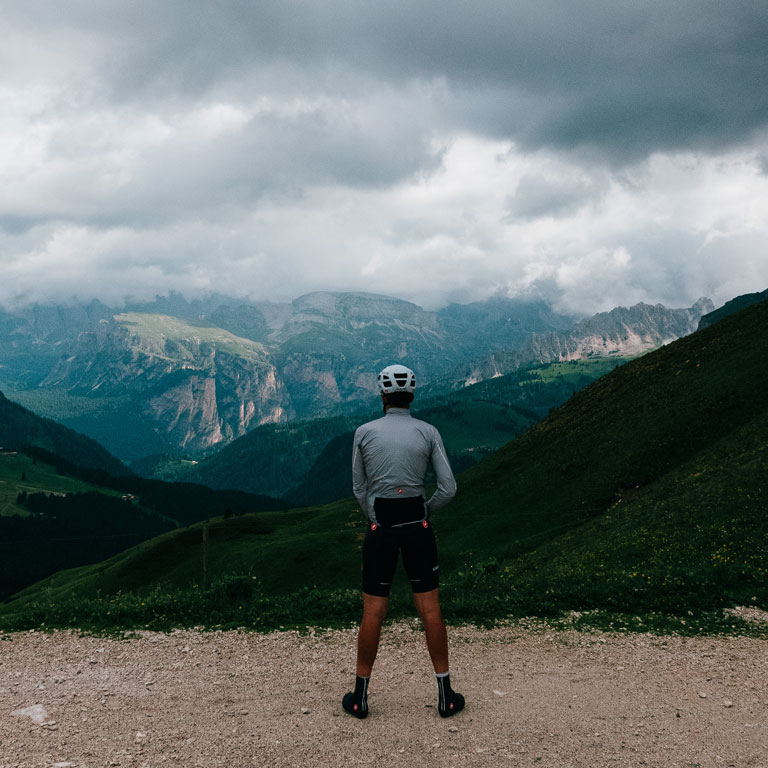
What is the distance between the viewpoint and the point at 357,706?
9.11 meters

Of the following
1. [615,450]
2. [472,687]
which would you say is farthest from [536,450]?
[472,687]

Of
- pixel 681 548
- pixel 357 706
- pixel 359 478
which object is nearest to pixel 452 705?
pixel 357 706

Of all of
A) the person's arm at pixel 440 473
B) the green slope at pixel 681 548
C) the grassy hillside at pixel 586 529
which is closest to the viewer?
the person's arm at pixel 440 473

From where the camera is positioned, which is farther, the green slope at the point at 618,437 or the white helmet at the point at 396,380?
the green slope at the point at 618,437

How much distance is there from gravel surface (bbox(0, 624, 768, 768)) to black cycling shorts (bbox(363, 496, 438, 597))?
232cm

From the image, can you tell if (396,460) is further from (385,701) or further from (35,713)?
(35,713)

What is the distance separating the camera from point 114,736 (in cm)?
859

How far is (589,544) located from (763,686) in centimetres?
2142

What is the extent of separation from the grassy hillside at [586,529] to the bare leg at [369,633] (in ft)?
18.0

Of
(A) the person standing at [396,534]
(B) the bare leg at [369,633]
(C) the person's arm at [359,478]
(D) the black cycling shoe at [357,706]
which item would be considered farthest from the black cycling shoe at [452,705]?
(C) the person's arm at [359,478]

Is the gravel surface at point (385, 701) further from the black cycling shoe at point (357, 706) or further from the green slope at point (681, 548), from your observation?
the green slope at point (681, 548)

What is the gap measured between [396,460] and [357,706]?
4.22m

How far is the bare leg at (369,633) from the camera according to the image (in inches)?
360

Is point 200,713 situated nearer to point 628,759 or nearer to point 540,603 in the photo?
point 628,759
